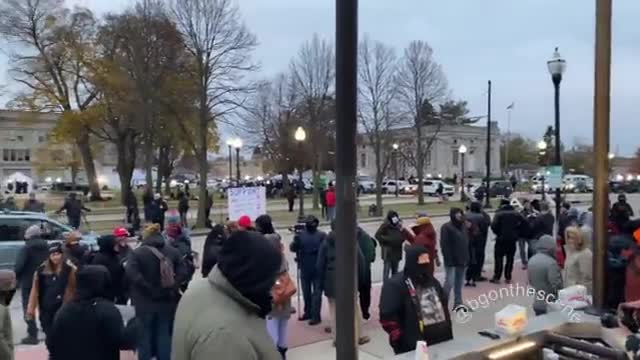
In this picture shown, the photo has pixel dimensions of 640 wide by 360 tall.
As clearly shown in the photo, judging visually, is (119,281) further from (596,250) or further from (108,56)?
(108,56)

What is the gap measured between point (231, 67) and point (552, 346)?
2815 cm

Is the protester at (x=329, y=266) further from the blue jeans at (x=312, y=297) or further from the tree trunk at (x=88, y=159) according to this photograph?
the tree trunk at (x=88, y=159)

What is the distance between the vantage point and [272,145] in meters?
56.3

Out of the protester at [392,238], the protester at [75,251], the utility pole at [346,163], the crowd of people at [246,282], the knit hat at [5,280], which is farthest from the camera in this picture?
the protester at [392,238]

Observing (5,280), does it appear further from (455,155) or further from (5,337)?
(455,155)

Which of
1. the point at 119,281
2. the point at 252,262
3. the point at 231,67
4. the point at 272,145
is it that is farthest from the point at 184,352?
the point at 272,145

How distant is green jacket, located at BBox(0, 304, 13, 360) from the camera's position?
15.4 ft

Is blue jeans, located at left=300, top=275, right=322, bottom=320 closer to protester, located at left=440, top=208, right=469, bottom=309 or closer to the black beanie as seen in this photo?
protester, located at left=440, top=208, right=469, bottom=309

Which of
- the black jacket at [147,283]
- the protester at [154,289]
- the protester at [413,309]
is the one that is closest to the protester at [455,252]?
the protester at [154,289]

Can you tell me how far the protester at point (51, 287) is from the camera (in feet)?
22.6

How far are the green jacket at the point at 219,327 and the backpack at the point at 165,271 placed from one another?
4490 mm

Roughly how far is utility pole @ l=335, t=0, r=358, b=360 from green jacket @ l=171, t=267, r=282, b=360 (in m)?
1.05

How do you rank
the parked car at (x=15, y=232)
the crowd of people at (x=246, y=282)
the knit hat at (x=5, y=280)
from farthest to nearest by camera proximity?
1. the parked car at (x=15, y=232)
2. the knit hat at (x=5, y=280)
3. the crowd of people at (x=246, y=282)

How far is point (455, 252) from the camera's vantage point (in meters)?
10.5
